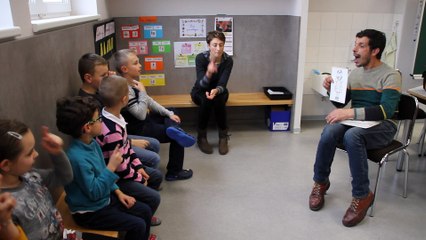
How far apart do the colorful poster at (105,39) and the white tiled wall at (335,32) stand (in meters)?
2.06

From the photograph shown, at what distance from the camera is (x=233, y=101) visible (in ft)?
12.0

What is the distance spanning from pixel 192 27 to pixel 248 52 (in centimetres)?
67

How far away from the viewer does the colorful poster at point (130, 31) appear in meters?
3.62

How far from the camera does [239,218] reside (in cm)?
227

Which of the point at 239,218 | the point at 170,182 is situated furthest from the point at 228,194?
the point at 170,182

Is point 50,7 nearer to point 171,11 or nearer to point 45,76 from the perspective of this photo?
point 45,76

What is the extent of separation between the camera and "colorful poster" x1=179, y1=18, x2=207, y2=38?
3.68 m

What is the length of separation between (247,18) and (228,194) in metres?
2.03

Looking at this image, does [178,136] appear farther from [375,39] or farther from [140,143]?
[375,39]

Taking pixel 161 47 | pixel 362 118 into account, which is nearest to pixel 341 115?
pixel 362 118

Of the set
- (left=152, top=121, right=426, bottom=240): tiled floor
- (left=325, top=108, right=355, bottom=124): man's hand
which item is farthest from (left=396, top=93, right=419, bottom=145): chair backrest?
(left=152, top=121, right=426, bottom=240): tiled floor

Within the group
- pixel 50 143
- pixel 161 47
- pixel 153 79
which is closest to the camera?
pixel 50 143

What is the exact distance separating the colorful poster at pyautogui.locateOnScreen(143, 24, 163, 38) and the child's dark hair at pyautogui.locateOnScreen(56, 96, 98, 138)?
7.59 feet

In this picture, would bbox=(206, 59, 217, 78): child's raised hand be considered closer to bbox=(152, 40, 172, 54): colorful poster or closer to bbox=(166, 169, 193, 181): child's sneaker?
bbox=(152, 40, 172, 54): colorful poster
